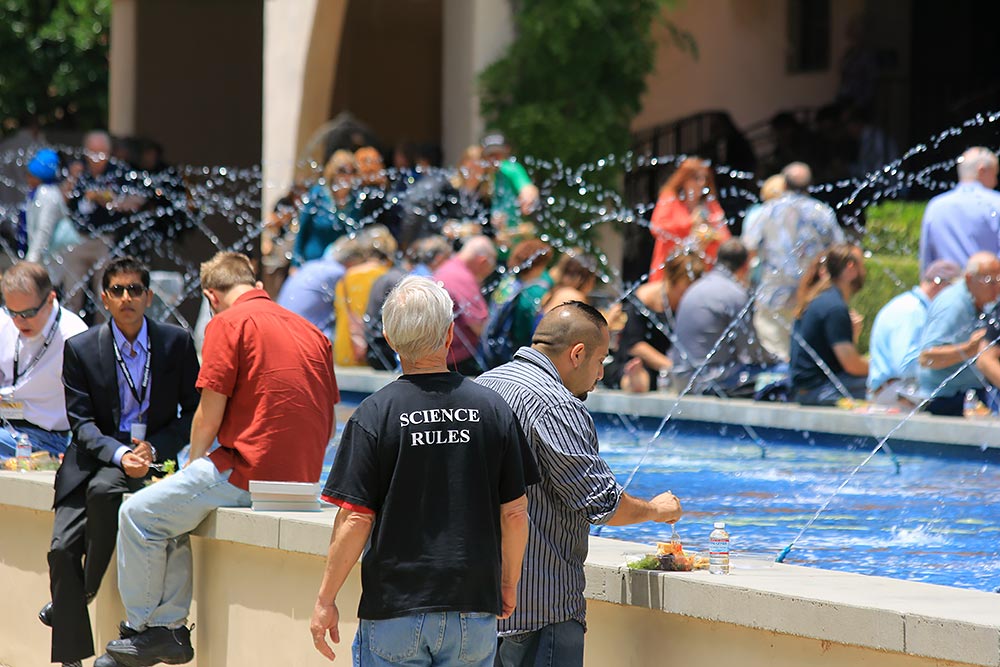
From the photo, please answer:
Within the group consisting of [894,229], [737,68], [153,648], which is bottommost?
[153,648]

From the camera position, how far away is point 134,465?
6492 millimetres

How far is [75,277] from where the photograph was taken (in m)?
16.0

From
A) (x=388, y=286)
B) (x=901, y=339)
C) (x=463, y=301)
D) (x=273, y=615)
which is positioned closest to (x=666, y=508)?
(x=273, y=615)

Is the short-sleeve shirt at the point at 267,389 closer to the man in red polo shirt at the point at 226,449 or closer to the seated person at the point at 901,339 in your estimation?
the man in red polo shirt at the point at 226,449

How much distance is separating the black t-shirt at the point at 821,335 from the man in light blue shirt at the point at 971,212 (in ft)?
3.06

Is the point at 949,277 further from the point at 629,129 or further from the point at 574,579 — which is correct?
the point at 629,129

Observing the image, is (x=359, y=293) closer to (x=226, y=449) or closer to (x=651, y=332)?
(x=651, y=332)

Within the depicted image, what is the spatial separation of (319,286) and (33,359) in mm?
6957

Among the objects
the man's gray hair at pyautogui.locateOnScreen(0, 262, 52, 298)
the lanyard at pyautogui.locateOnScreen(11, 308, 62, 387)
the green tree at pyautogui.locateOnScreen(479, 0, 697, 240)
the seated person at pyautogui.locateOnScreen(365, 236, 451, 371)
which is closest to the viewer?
the man's gray hair at pyautogui.locateOnScreen(0, 262, 52, 298)

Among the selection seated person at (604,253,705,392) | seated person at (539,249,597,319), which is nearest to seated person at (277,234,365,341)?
seated person at (604,253,705,392)

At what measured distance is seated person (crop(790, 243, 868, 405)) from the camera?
1113 cm

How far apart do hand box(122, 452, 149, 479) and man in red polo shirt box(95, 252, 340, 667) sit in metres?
0.27

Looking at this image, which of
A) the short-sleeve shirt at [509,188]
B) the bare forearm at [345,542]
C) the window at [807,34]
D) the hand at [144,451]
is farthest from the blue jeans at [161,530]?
the window at [807,34]

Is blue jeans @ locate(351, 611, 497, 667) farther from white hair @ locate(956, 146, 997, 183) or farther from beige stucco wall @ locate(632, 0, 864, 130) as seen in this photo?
beige stucco wall @ locate(632, 0, 864, 130)
